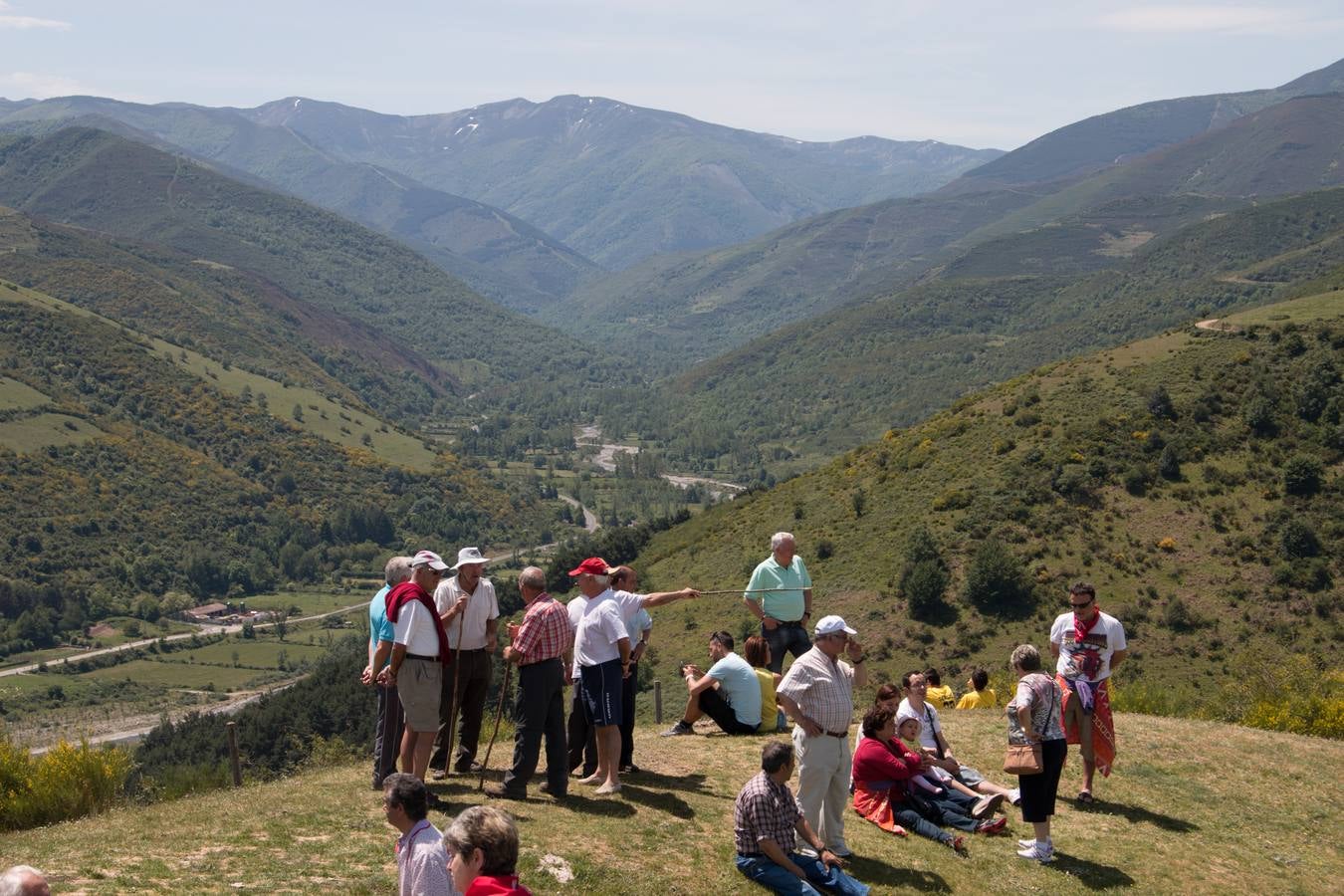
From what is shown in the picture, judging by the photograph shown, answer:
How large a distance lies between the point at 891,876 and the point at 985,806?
2.04 m

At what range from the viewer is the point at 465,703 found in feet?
43.2

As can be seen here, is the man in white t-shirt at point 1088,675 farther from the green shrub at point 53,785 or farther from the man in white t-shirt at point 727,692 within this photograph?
the green shrub at point 53,785

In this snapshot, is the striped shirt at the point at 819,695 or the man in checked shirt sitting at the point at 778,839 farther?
the striped shirt at the point at 819,695

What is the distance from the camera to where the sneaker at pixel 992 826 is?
12133 millimetres

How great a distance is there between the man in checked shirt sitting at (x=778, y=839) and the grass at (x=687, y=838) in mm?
279

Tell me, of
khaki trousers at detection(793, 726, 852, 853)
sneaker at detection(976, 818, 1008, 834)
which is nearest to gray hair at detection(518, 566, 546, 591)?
khaki trousers at detection(793, 726, 852, 853)

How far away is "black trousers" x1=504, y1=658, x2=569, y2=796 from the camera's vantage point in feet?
38.2

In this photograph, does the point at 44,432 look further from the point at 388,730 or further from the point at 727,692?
the point at 388,730

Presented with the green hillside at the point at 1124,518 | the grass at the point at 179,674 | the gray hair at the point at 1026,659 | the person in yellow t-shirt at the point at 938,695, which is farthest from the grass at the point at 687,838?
the grass at the point at 179,674

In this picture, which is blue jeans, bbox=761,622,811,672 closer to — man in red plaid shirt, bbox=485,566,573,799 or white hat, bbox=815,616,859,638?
man in red plaid shirt, bbox=485,566,573,799

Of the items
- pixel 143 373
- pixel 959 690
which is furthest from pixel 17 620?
pixel 959 690

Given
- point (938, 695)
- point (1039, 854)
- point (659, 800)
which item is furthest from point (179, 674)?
point (1039, 854)

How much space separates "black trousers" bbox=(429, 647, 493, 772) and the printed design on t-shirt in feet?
20.8

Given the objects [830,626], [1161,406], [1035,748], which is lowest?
[1035,748]
